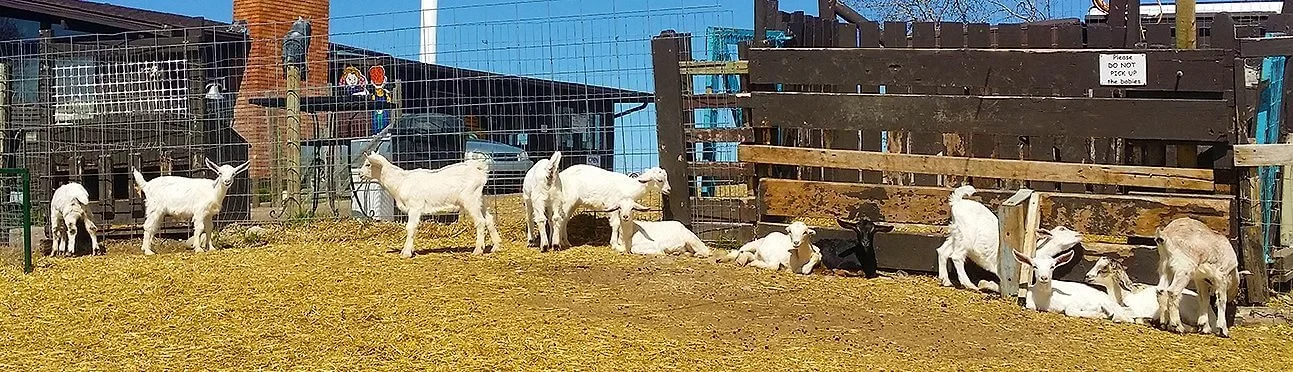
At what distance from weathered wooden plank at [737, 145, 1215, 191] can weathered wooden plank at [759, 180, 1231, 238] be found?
11cm

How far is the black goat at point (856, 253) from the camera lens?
27.0 feet

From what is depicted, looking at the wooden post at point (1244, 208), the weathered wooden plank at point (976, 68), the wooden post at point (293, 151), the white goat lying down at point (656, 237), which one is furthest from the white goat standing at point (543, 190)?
the wooden post at point (1244, 208)

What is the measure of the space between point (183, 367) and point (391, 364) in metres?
0.96

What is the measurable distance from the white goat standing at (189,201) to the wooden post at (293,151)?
1724 mm

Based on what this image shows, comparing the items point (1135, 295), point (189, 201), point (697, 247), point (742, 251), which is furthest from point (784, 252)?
point (189, 201)

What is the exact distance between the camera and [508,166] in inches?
517

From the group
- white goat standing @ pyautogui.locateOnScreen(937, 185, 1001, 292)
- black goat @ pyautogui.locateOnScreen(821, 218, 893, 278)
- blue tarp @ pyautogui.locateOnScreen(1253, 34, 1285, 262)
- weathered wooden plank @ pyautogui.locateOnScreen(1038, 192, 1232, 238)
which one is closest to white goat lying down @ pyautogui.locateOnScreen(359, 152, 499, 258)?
black goat @ pyautogui.locateOnScreen(821, 218, 893, 278)

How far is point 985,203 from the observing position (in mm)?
8227

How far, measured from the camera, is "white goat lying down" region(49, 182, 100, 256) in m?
9.67

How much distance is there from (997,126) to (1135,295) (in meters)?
1.58

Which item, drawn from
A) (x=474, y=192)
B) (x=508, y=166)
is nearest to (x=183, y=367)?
(x=474, y=192)

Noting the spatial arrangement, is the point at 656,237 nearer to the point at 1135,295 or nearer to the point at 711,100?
the point at 711,100

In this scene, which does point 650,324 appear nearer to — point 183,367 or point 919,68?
point 183,367

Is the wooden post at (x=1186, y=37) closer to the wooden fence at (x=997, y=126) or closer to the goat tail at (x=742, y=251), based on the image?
the wooden fence at (x=997, y=126)
